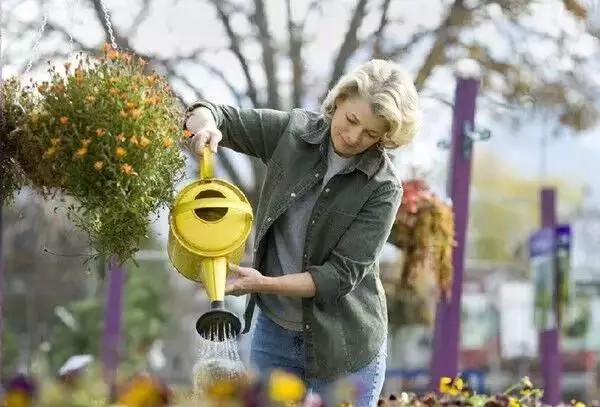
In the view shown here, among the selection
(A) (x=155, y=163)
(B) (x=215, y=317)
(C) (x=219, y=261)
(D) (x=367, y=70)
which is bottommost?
(B) (x=215, y=317)

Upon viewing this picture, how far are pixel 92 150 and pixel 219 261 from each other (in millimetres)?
347

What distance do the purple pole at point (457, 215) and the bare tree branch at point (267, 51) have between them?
190 cm

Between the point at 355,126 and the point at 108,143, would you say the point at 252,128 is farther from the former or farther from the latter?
the point at 108,143

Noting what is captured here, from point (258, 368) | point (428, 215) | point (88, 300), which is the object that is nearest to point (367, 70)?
point (258, 368)

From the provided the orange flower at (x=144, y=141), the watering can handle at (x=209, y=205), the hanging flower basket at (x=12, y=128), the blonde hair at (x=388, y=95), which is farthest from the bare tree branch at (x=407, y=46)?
Result: the orange flower at (x=144, y=141)

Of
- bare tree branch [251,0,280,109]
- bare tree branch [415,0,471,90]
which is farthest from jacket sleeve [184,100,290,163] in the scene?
bare tree branch [415,0,471,90]

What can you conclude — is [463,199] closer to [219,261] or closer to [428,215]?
[428,215]

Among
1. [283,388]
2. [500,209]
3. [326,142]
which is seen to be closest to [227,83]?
[326,142]

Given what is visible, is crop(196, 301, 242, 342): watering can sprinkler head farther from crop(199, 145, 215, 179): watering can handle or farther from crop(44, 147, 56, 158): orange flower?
crop(44, 147, 56, 158): orange flower

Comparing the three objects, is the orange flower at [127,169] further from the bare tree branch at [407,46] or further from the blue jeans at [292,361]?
the bare tree branch at [407,46]

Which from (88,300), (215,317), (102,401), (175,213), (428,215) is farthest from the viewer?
(88,300)

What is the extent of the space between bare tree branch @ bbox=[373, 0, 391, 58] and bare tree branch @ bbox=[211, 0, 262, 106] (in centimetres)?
78

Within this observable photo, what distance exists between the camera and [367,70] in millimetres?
2777

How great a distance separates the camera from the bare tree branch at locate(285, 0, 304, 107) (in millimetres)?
7605
